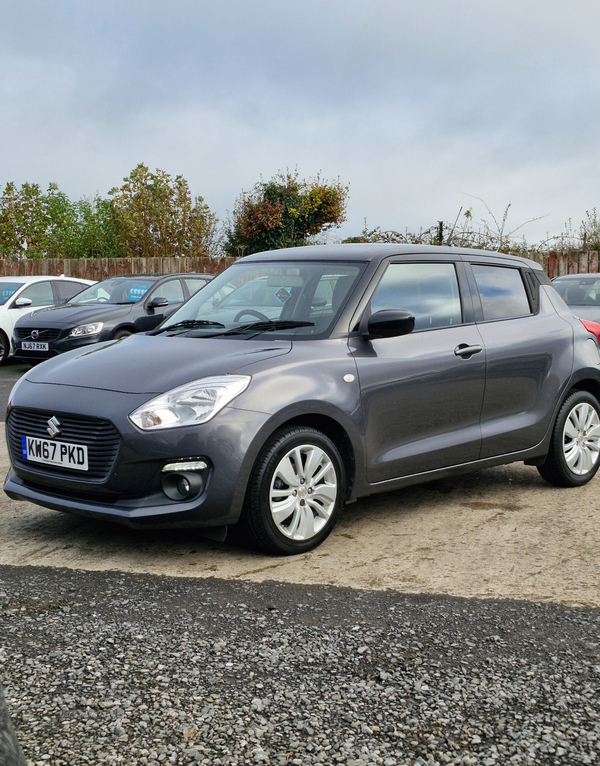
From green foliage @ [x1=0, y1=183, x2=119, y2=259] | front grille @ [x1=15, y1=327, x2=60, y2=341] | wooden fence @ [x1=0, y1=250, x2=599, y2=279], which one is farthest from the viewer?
green foliage @ [x1=0, y1=183, x2=119, y2=259]

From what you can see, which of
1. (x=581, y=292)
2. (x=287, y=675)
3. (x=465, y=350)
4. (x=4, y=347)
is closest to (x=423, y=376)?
(x=465, y=350)

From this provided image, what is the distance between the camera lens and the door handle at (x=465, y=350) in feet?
18.7

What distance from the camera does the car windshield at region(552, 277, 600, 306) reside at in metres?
13.3

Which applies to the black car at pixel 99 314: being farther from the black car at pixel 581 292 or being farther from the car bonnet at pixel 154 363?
the car bonnet at pixel 154 363

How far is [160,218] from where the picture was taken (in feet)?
94.8

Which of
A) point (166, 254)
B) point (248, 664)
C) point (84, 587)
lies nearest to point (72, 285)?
point (166, 254)

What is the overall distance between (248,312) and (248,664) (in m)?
2.71

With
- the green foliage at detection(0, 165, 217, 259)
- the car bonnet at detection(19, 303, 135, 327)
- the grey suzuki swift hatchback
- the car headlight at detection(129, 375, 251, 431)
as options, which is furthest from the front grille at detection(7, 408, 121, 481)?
the green foliage at detection(0, 165, 217, 259)

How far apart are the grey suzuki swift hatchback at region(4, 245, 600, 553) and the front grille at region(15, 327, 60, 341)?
851 cm

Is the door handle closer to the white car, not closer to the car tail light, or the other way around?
the car tail light

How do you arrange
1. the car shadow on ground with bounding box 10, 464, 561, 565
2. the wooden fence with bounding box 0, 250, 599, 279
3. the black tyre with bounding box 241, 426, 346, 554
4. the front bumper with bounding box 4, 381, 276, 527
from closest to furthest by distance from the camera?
1. the front bumper with bounding box 4, 381, 276, 527
2. the black tyre with bounding box 241, 426, 346, 554
3. the car shadow on ground with bounding box 10, 464, 561, 565
4. the wooden fence with bounding box 0, 250, 599, 279

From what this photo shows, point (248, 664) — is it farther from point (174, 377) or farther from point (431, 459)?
point (431, 459)

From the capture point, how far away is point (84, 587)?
4.28 metres

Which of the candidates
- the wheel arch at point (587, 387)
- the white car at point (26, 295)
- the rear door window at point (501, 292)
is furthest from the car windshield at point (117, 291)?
the wheel arch at point (587, 387)
